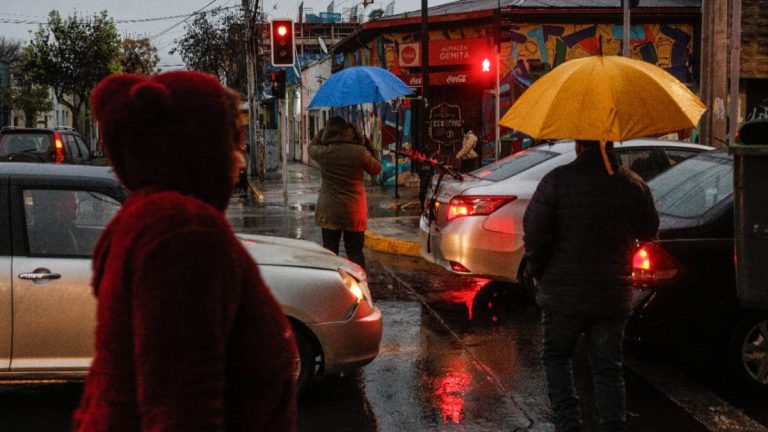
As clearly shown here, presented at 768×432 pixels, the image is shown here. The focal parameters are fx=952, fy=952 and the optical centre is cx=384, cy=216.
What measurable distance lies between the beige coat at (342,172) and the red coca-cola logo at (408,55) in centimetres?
1854

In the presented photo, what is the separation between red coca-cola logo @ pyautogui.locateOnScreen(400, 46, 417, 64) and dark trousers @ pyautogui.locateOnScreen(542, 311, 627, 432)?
22473 millimetres

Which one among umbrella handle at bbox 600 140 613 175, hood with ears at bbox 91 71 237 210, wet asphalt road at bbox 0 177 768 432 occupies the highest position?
hood with ears at bbox 91 71 237 210

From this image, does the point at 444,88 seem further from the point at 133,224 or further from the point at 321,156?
the point at 133,224

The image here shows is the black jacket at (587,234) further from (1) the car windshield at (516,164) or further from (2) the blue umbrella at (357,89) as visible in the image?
(2) the blue umbrella at (357,89)

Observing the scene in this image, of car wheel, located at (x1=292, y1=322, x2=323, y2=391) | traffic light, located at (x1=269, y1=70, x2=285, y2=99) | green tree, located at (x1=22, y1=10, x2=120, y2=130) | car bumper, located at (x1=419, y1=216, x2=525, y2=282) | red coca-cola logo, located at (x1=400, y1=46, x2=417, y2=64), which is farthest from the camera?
green tree, located at (x1=22, y1=10, x2=120, y2=130)

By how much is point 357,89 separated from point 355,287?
14.9ft

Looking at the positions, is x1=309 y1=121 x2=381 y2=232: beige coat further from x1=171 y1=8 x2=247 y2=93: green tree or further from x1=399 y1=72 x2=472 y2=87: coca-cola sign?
x1=171 y1=8 x2=247 y2=93: green tree

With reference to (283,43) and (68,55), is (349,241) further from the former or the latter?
(68,55)

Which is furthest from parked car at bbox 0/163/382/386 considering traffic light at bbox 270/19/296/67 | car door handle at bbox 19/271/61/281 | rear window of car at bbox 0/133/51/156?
traffic light at bbox 270/19/296/67

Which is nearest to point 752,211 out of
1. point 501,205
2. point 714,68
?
point 501,205

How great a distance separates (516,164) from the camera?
9031mm

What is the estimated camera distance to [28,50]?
4956cm

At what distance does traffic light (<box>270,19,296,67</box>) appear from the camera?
19.8 meters

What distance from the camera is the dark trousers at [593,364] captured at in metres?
4.52
